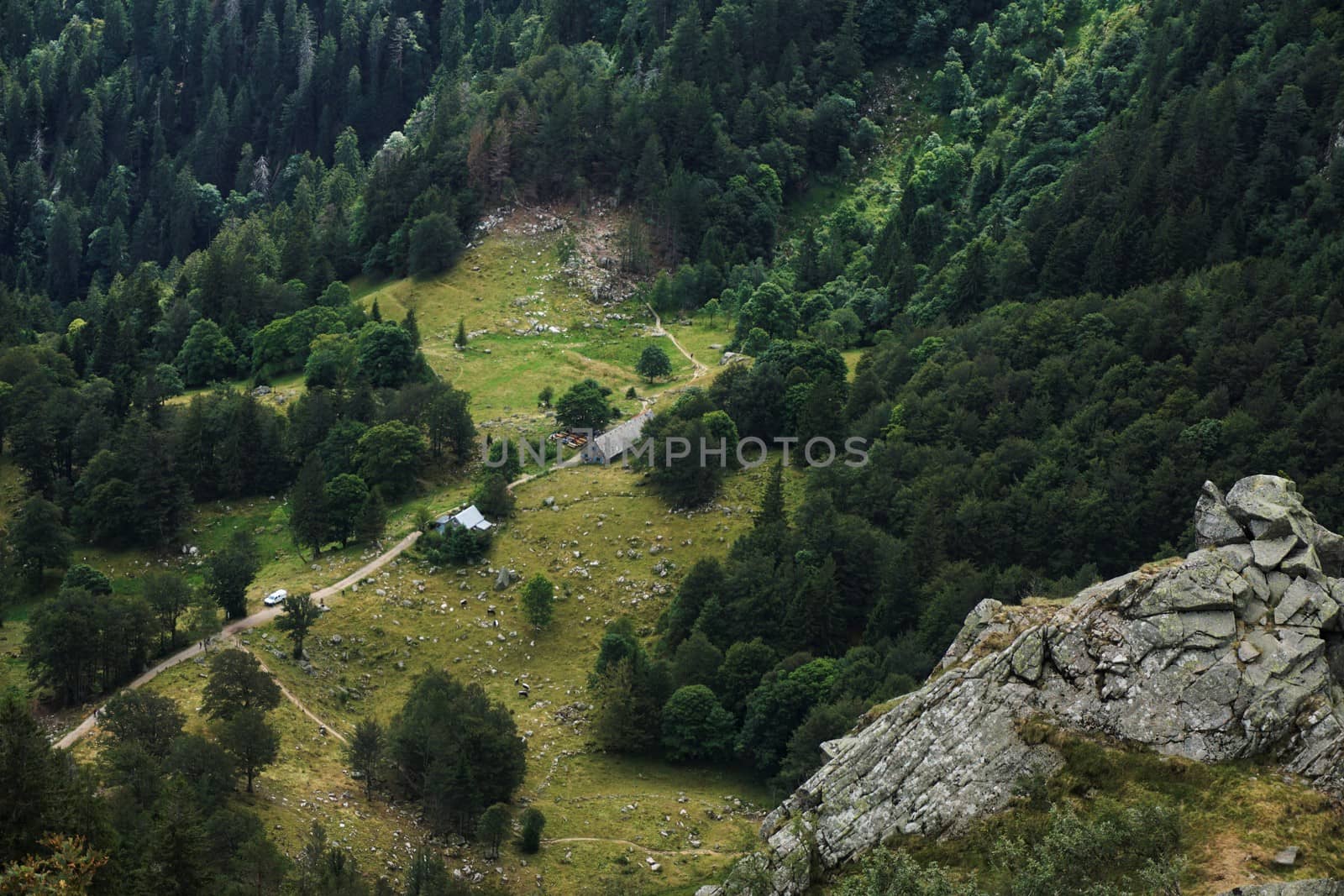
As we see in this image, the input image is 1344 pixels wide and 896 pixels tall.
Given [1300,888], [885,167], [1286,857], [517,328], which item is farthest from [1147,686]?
[885,167]

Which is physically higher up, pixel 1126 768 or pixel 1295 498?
pixel 1295 498

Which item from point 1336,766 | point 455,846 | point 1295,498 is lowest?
point 455,846

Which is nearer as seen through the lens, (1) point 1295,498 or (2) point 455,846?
(1) point 1295,498

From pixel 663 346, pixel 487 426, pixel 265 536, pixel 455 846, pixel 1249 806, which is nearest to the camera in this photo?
pixel 1249 806

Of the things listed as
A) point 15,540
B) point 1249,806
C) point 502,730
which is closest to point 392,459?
point 15,540

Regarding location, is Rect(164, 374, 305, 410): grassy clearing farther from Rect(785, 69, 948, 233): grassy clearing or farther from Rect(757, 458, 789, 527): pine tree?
Rect(785, 69, 948, 233): grassy clearing

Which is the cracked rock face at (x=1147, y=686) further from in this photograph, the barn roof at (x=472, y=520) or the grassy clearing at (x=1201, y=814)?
the barn roof at (x=472, y=520)

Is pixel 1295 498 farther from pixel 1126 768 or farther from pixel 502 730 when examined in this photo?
pixel 502 730
